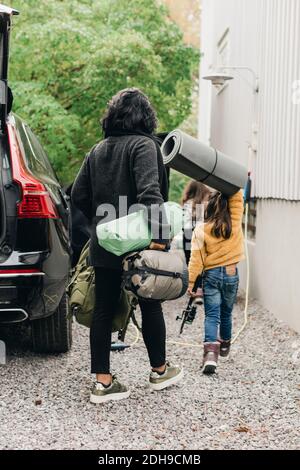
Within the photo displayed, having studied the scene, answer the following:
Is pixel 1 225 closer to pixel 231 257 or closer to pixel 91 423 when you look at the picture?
pixel 91 423

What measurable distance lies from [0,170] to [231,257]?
1.74 m

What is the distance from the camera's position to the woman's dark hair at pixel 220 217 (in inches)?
212

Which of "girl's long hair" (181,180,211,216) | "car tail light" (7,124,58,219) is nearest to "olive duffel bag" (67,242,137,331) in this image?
"car tail light" (7,124,58,219)

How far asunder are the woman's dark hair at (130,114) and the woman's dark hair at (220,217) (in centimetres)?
113

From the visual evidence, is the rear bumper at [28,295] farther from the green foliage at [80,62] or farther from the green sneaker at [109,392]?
the green foliage at [80,62]

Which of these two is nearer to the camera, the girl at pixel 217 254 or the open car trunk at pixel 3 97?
the open car trunk at pixel 3 97

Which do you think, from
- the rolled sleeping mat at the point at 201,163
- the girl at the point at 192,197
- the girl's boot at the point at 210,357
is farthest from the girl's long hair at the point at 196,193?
the girl's boot at the point at 210,357

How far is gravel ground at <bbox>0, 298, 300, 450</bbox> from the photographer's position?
376cm

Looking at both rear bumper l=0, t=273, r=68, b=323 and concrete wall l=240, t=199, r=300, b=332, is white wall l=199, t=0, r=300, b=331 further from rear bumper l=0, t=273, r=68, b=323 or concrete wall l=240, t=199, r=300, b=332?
rear bumper l=0, t=273, r=68, b=323

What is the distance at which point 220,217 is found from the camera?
17.7 ft

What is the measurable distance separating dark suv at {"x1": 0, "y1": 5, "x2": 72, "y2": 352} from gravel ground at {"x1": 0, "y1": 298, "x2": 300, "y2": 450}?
1.72 feet

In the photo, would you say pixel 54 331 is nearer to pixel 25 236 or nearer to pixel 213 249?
pixel 25 236

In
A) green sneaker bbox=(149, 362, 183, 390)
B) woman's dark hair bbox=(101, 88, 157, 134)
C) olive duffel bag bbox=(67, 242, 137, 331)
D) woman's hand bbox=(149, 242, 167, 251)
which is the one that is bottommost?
green sneaker bbox=(149, 362, 183, 390)
